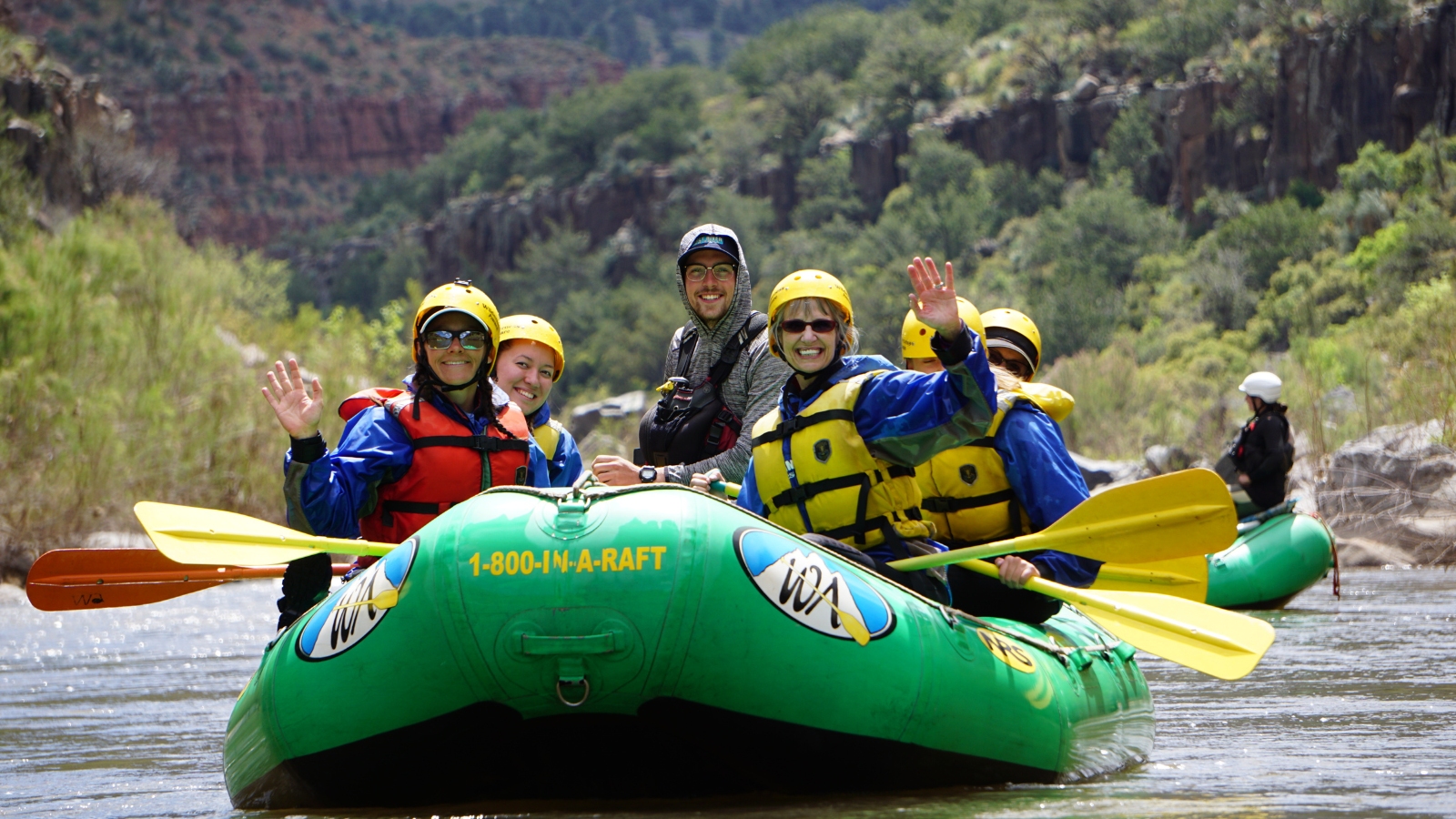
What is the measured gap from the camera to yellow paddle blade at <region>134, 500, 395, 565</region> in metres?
4.45

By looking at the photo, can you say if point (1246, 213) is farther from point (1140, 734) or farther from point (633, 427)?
point (1140, 734)

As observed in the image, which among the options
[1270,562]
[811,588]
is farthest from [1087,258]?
[811,588]

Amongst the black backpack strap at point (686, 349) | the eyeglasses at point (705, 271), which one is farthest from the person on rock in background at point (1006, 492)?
the black backpack strap at point (686, 349)

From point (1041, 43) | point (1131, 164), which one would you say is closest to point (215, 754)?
point (1131, 164)

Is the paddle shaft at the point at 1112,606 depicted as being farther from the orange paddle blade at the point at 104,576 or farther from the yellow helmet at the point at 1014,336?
the orange paddle blade at the point at 104,576

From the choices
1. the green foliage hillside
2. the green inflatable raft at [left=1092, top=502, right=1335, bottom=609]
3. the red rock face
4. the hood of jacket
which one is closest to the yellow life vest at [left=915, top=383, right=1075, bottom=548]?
the hood of jacket

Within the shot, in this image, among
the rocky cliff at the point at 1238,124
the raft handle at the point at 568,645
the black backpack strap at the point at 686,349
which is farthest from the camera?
the rocky cliff at the point at 1238,124

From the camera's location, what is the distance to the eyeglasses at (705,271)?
5.78 metres

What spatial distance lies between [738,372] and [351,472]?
1544 millimetres

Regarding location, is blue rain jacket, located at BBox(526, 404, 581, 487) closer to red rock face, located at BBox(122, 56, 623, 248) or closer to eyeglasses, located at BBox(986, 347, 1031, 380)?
eyeglasses, located at BBox(986, 347, 1031, 380)

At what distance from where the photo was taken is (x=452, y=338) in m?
4.85

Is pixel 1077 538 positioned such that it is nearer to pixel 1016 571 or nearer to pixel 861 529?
pixel 1016 571

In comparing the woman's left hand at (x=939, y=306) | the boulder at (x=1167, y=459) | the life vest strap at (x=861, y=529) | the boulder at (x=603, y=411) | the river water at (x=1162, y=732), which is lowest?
the boulder at (x=603, y=411)

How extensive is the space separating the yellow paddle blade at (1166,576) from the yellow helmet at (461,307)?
1.91 metres
